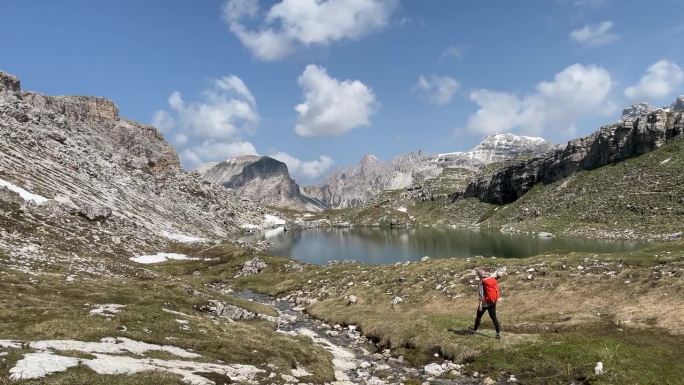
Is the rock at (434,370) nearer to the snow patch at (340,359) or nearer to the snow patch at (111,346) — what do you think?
the snow patch at (340,359)

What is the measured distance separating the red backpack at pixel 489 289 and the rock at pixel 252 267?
226 feet

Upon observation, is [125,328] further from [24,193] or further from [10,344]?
[24,193]

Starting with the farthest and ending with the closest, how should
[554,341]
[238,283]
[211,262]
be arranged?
[211,262] → [238,283] → [554,341]

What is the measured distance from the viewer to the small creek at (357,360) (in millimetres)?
27625

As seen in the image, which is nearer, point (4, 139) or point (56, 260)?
point (56, 260)

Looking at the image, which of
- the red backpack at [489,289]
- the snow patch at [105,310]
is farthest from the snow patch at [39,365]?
the red backpack at [489,289]

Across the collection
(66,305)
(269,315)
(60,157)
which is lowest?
(269,315)

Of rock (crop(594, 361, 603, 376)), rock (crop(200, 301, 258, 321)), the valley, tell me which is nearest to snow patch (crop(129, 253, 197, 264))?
the valley

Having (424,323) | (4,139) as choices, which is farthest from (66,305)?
(4,139)

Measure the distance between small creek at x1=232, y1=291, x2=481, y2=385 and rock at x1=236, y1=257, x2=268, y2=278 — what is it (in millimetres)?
42221

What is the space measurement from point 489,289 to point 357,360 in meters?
10.8

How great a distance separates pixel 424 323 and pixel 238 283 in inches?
2205

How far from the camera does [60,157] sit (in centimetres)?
15800

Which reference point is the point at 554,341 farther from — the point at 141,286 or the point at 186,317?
the point at 141,286
